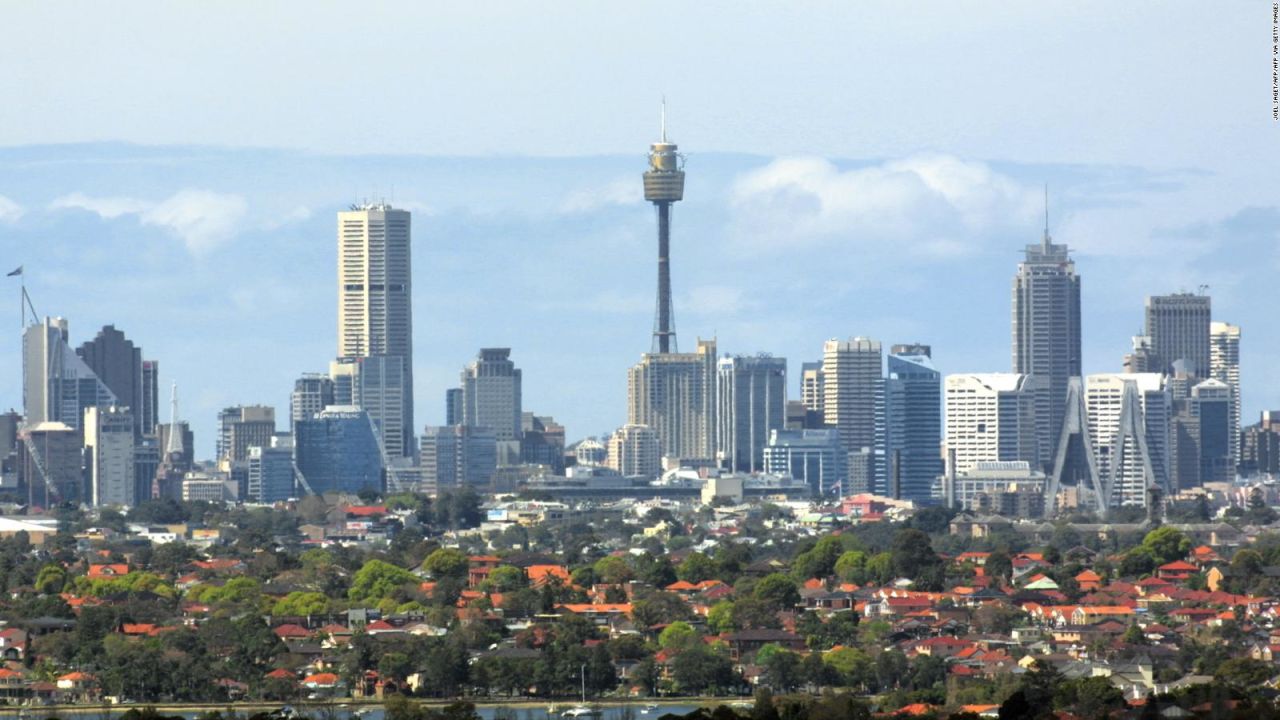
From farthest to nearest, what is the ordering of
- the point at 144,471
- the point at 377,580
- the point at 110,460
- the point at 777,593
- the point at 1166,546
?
the point at 144,471, the point at 110,460, the point at 1166,546, the point at 377,580, the point at 777,593

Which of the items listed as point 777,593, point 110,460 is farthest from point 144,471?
point 777,593

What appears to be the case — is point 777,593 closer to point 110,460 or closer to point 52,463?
point 52,463

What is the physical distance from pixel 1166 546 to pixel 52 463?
340 ft

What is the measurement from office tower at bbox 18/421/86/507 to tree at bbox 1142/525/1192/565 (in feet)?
319

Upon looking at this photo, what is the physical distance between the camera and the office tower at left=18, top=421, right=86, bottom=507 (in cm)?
18938

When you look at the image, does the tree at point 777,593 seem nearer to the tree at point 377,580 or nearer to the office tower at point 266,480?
the tree at point 377,580

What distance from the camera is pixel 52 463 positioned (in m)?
192

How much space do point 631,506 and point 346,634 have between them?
333 ft

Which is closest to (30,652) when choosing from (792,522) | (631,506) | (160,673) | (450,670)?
(160,673)

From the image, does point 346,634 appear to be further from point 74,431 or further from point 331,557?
point 74,431

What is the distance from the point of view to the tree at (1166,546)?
3875 inches

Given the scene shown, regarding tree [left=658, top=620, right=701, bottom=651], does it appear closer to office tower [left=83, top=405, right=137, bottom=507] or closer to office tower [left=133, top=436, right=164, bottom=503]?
office tower [left=83, top=405, right=137, bottom=507]

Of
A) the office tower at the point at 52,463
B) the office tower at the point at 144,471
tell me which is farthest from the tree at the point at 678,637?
the office tower at the point at 144,471

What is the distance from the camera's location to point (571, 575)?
95125mm
